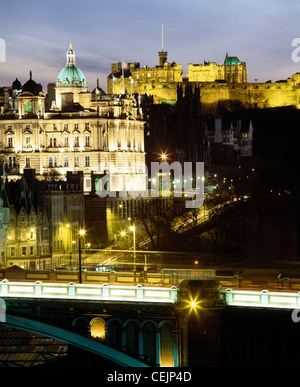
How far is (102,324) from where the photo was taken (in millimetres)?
36594

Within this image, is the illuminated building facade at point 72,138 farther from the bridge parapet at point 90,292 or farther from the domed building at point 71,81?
the bridge parapet at point 90,292

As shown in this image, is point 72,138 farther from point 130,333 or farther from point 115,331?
point 130,333

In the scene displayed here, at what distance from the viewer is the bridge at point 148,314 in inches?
1389

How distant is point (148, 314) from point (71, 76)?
6745cm

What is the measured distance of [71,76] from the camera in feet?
331

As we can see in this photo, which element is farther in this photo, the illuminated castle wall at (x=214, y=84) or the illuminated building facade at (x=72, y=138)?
Answer: the illuminated castle wall at (x=214, y=84)

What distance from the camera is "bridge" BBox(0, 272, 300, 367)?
3528cm

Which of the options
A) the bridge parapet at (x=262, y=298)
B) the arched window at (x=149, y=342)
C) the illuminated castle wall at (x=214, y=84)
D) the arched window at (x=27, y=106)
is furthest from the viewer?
the illuminated castle wall at (x=214, y=84)

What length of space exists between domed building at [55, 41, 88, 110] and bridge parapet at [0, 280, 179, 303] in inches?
2438

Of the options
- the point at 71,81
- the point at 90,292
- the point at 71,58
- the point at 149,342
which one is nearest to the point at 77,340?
the point at 90,292

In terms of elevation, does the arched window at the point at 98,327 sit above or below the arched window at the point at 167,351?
above

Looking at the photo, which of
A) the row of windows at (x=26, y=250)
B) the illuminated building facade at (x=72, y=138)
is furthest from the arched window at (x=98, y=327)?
the illuminated building facade at (x=72, y=138)
